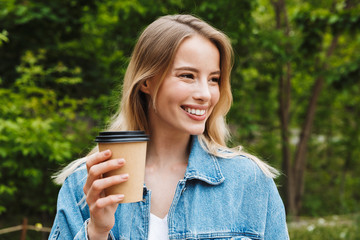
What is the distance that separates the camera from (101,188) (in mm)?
1357

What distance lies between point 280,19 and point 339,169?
531 centimetres

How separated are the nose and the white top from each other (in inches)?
21.2

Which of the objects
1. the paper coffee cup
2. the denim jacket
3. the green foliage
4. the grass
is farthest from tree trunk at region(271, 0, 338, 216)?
the paper coffee cup

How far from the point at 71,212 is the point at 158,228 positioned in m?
0.39

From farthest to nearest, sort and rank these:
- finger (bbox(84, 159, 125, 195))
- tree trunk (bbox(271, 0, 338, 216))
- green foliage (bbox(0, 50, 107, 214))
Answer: tree trunk (bbox(271, 0, 338, 216)) → green foliage (bbox(0, 50, 107, 214)) → finger (bbox(84, 159, 125, 195))

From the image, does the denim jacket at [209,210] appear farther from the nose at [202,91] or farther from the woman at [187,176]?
the nose at [202,91]

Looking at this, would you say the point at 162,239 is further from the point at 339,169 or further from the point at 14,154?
the point at 339,169

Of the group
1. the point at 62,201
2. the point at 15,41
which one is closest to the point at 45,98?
the point at 15,41

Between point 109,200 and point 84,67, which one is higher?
point 84,67

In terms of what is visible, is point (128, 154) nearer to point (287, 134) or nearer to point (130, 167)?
point (130, 167)

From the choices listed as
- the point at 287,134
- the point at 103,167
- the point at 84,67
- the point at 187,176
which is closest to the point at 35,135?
the point at 84,67

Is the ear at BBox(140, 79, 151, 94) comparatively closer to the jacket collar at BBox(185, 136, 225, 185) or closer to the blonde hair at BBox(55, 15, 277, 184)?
the blonde hair at BBox(55, 15, 277, 184)

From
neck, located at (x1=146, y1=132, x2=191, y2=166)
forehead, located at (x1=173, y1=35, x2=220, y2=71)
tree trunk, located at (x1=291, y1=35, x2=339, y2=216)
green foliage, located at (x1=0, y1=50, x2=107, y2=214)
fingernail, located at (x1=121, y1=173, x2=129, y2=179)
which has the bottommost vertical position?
fingernail, located at (x1=121, y1=173, x2=129, y2=179)

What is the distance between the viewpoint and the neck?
6.22 feet
